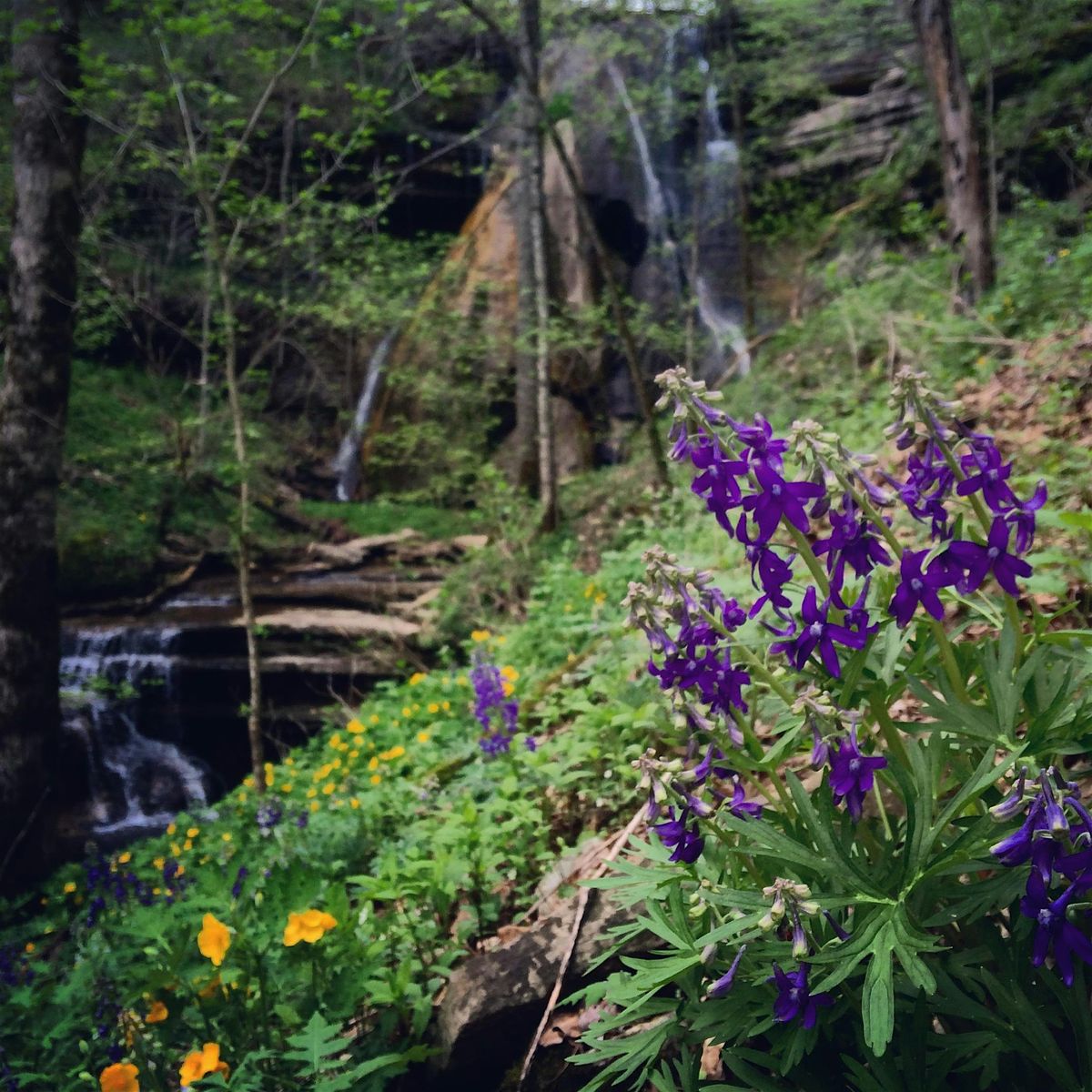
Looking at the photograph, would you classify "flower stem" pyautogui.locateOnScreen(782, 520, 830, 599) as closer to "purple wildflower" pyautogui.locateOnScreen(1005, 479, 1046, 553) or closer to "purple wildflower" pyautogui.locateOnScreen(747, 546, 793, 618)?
"purple wildflower" pyautogui.locateOnScreen(747, 546, 793, 618)

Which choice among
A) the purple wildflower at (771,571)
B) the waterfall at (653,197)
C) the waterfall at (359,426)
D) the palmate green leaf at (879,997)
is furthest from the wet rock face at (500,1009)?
the waterfall at (359,426)

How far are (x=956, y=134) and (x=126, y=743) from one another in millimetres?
10285

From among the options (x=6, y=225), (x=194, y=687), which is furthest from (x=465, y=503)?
(x=6, y=225)

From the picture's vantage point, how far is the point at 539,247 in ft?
31.9

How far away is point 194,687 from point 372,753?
5.42 m

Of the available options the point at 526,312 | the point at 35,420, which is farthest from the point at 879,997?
the point at 526,312

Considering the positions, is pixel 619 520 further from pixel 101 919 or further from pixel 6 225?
pixel 6 225

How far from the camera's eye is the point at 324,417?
60.6ft

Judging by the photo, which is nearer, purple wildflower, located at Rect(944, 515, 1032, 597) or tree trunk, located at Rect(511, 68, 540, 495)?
purple wildflower, located at Rect(944, 515, 1032, 597)

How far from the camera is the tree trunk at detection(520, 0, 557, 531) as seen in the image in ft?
27.7

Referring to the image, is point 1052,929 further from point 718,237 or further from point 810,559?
point 718,237

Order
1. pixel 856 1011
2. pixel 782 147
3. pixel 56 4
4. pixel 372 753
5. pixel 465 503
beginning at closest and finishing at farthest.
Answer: pixel 856 1011
pixel 372 753
pixel 56 4
pixel 782 147
pixel 465 503

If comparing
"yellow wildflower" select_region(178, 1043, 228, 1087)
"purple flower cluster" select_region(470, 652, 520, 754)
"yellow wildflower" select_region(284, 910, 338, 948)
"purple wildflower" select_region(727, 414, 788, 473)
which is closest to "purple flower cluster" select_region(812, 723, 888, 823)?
"purple wildflower" select_region(727, 414, 788, 473)

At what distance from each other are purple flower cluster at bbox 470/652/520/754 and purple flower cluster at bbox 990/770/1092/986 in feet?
7.36
